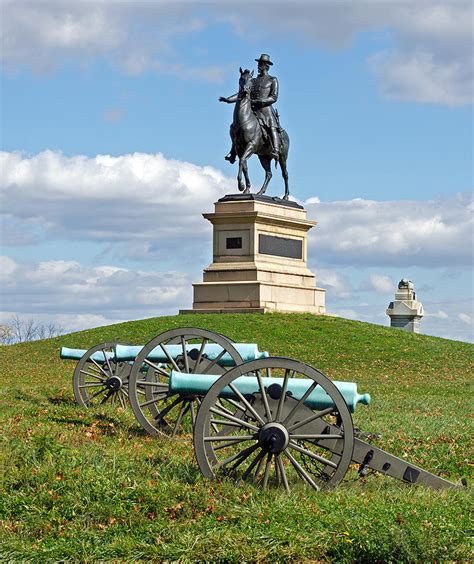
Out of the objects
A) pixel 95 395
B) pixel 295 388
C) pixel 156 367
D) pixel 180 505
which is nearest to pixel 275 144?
pixel 95 395

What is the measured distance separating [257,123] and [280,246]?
366 centimetres

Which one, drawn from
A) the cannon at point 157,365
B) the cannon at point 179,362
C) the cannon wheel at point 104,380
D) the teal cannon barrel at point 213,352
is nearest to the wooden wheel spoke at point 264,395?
the cannon at point 157,365

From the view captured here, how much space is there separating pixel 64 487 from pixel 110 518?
70 cm

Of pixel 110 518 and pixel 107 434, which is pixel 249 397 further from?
pixel 107 434

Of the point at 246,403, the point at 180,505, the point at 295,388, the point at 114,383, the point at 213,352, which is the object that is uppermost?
the point at 213,352

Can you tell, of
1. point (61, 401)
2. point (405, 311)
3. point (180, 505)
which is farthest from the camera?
point (405, 311)

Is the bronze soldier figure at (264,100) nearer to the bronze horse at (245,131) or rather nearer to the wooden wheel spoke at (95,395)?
the bronze horse at (245,131)

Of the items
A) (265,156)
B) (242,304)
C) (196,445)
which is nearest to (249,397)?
(196,445)

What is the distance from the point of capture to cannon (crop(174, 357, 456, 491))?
8.88m

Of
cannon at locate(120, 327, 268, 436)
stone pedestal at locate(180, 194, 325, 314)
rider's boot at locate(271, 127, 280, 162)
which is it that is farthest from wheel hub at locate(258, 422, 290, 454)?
rider's boot at locate(271, 127, 280, 162)

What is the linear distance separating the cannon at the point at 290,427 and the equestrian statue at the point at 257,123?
2380cm

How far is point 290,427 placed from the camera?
9055 mm

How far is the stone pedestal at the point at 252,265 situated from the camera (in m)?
31.3

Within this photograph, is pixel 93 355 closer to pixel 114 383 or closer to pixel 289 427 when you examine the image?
pixel 114 383
